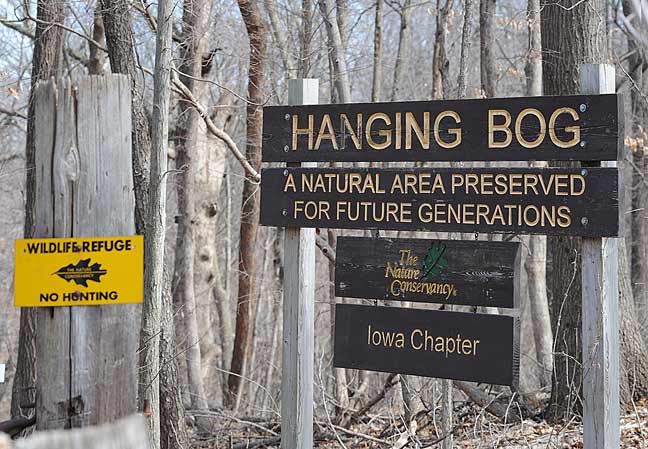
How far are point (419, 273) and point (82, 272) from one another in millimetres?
2385

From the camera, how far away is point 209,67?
1282 centimetres

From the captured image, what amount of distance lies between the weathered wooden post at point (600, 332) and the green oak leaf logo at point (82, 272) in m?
2.80

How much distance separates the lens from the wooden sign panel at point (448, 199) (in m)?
4.77

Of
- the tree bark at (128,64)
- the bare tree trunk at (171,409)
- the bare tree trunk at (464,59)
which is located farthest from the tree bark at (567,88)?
the tree bark at (128,64)

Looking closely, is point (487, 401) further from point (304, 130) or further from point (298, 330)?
point (304, 130)

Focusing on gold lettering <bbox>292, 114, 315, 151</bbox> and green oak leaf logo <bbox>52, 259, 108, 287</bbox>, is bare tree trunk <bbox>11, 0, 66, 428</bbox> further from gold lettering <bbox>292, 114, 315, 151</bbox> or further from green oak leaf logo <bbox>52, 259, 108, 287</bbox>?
green oak leaf logo <bbox>52, 259, 108, 287</bbox>

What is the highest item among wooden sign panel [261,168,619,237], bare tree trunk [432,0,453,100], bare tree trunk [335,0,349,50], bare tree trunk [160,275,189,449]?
bare tree trunk [335,0,349,50]

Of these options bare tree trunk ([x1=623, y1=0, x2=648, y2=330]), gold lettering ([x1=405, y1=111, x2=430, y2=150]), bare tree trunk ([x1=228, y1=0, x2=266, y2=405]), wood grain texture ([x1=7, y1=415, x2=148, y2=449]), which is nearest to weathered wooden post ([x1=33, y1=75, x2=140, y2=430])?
wood grain texture ([x1=7, y1=415, x2=148, y2=449])

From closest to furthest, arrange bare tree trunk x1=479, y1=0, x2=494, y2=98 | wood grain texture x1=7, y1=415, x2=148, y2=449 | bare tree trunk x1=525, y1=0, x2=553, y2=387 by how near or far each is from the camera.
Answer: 1. wood grain texture x1=7, y1=415, x2=148, y2=449
2. bare tree trunk x1=479, y1=0, x2=494, y2=98
3. bare tree trunk x1=525, y1=0, x2=553, y2=387

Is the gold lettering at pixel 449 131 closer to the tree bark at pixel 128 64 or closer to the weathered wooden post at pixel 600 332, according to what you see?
the weathered wooden post at pixel 600 332

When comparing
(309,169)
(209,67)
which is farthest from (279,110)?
(209,67)

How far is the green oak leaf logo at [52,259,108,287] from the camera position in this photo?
352cm

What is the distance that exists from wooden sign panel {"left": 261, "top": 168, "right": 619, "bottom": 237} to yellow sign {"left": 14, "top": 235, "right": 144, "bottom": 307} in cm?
205

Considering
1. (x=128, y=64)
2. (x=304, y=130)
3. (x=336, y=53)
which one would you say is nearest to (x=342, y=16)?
(x=336, y=53)
